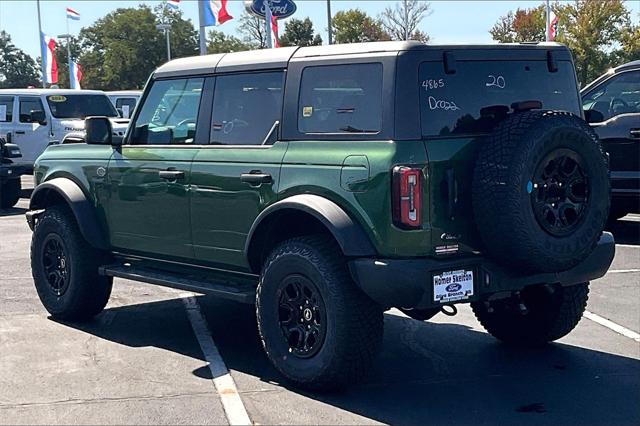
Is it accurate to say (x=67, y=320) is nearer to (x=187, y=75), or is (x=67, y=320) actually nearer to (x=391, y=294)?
(x=187, y=75)

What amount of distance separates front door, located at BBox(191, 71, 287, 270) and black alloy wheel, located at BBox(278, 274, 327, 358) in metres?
0.51

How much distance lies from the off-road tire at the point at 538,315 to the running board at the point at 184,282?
1.51 meters

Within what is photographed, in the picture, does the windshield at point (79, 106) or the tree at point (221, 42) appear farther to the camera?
the tree at point (221, 42)

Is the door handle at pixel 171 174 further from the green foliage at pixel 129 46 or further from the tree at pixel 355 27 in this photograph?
the green foliage at pixel 129 46

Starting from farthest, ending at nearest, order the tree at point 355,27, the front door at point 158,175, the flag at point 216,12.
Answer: the tree at point 355,27
the flag at point 216,12
the front door at point 158,175

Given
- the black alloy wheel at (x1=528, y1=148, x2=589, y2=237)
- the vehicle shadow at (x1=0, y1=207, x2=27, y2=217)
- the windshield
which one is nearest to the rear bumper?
the black alloy wheel at (x1=528, y1=148, x2=589, y2=237)

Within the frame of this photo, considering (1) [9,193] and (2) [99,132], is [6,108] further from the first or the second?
(2) [99,132]

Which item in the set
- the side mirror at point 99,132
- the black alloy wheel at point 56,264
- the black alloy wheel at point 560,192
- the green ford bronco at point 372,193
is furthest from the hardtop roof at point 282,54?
the black alloy wheel at point 56,264

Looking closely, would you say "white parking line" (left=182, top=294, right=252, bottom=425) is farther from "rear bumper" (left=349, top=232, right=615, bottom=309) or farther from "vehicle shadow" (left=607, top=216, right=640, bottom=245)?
"vehicle shadow" (left=607, top=216, right=640, bottom=245)

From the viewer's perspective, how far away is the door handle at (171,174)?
241 inches

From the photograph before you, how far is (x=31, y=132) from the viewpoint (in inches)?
707

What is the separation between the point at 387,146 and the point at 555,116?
95cm

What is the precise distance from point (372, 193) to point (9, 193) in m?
11.8

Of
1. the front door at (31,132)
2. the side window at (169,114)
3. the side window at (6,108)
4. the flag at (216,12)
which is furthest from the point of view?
the flag at (216,12)
